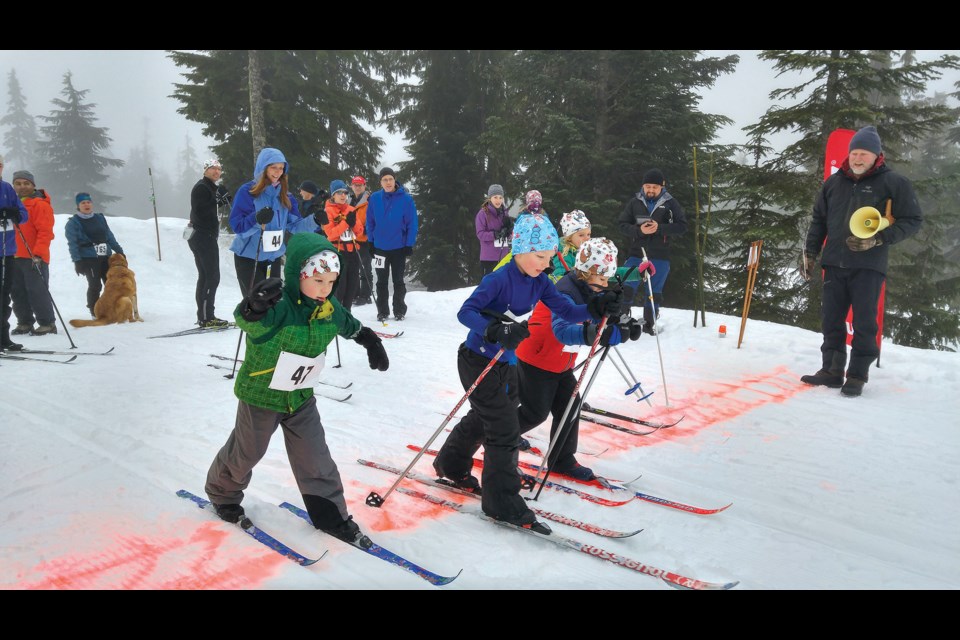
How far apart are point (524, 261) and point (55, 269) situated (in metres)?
14.4

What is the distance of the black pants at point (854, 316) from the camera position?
534 cm

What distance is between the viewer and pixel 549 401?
3.84 meters

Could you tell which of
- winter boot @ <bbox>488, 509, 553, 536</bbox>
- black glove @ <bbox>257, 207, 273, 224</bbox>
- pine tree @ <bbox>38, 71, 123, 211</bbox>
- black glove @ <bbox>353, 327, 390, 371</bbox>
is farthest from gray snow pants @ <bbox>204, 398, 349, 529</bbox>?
pine tree @ <bbox>38, 71, 123, 211</bbox>

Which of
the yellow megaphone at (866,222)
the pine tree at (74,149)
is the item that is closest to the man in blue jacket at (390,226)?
the yellow megaphone at (866,222)

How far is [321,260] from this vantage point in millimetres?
2865

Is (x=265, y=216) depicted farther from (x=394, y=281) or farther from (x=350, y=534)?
(x=350, y=534)

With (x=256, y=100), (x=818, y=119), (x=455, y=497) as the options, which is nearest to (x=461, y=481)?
(x=455, y=497)

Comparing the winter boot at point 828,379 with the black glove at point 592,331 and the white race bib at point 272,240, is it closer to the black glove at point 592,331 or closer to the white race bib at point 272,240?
the black glove at point 592,331

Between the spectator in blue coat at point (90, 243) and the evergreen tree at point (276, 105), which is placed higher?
the evergreen tree at point (276, 105)

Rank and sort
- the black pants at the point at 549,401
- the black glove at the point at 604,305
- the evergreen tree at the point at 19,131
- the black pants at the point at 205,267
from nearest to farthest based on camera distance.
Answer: the black glove at the point at 604,305 → the black pants at the point at 549,401 → the black pants at the point at 205,267 → the evergreen tree at the point at 19,131

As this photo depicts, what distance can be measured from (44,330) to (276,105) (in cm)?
937

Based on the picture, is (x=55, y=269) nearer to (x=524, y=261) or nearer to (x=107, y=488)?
(x=107, y=488)

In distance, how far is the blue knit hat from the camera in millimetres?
3312

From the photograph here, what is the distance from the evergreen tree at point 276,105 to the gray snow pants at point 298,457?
1417 centimetres
